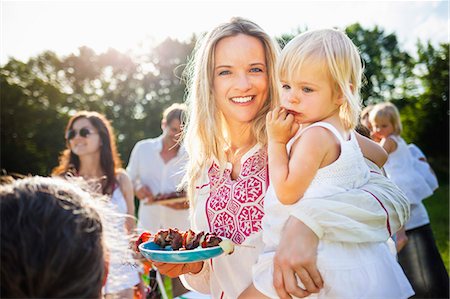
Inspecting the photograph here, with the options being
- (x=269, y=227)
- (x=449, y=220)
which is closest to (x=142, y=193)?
(x=269, y=227)

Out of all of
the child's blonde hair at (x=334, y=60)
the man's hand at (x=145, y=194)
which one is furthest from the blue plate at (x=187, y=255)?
the man's hand at (x=145, y=194)

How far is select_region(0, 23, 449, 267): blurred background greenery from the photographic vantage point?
18.0 meters

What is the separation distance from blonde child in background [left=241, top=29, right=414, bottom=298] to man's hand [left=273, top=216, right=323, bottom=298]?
64 mm

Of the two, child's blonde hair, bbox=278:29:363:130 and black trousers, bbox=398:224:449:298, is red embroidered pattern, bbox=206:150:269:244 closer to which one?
child's blonde hair, bbox=278:29:363:130

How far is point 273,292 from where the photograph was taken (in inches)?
70.5

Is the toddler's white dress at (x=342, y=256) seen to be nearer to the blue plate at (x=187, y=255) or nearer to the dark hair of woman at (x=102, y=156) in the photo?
the blue plate at (x=187, y=255)

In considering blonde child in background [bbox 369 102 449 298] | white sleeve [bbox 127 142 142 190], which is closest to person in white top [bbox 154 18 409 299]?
blonde child in background [bbox 369 102 449 298]

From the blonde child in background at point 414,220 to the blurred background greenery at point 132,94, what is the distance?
3395mm

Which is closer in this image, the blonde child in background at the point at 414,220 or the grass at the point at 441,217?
the blonde child in background at the point at 414,220

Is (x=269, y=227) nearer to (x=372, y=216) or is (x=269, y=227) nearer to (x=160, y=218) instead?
(x=372, y=216)

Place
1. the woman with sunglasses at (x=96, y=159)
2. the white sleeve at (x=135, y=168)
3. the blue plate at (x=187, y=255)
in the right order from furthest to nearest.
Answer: the white sleeve at (x=135, y=168) → the woman with sunglasses at (x=96, y=159) → the blue plate at (x=187, y=255)

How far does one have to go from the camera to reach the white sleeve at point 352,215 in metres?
1.71

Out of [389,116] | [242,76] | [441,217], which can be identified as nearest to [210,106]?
[242,76]

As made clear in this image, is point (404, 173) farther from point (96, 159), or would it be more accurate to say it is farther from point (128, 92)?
point (128, 92)
